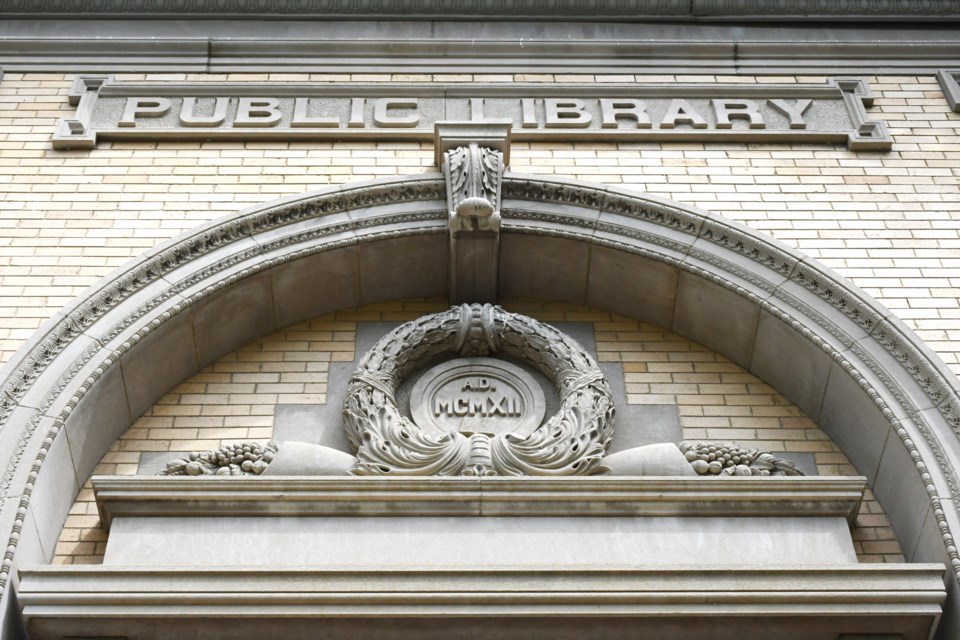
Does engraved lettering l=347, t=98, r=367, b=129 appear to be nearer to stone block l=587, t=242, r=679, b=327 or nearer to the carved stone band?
the carved stone band

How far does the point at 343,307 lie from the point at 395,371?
3.10ft

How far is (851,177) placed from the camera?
9.23 metres

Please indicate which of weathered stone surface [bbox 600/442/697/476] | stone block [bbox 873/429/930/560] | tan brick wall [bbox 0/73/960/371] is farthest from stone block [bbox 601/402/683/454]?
tan brick wall [bbox 0/73/960/371]

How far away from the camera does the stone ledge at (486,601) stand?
690 centimetres

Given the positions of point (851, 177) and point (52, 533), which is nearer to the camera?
point (52, 533)

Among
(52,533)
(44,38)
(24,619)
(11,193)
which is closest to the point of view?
(24,619)

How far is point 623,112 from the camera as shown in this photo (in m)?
9.72

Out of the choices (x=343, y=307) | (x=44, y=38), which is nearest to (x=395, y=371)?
(x=343, y=307)

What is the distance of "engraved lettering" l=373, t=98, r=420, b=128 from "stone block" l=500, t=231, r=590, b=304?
124 cm

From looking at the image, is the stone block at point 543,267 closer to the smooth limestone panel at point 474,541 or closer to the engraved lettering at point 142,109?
the smooth limestone panel at point 474,541

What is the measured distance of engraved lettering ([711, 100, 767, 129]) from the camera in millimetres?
9625

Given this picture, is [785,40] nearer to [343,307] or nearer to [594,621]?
[343,307]

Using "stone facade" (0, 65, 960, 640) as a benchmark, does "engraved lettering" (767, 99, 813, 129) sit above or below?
above

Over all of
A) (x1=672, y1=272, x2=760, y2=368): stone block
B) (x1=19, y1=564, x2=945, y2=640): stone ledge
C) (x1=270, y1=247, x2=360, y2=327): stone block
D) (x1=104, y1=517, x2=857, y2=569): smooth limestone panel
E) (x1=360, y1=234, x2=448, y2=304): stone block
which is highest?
(x1=360, y1=234, x2=448, y2=304): stone block
